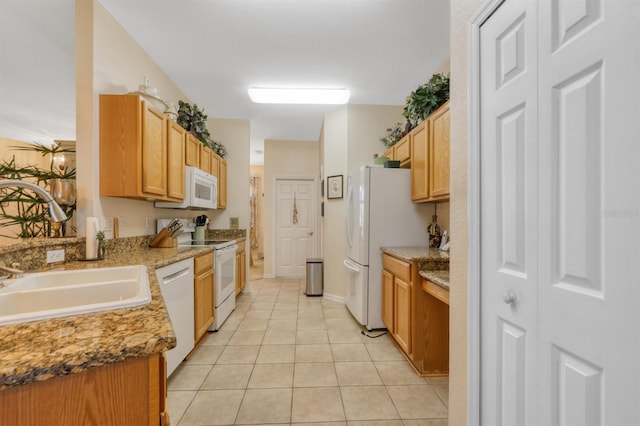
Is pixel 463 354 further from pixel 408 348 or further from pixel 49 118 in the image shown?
pixel 49 118

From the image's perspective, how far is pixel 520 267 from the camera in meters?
0.89

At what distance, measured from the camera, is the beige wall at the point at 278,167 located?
211 inches

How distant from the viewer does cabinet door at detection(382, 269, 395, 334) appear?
2.52 meters

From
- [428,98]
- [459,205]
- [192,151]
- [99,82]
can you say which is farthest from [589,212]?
[192,151]

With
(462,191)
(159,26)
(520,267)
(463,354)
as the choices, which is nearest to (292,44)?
(159,26)

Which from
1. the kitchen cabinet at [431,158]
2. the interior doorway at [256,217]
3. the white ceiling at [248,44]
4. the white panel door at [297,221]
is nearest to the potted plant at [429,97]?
the kitchen cabinet at [431,158]

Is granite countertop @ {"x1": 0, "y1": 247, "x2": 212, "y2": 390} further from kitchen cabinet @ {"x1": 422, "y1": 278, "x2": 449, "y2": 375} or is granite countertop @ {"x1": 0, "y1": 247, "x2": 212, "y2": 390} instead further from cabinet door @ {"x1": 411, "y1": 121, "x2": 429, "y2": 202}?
cabinet door @ {"x1": 411, "y1": 121, "x2": 429, "y2": 202}

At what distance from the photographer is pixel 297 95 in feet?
→ 11.1

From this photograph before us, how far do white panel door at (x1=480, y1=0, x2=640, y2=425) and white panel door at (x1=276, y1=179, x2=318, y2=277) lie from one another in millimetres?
4489

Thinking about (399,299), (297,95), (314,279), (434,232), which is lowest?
(314,279)

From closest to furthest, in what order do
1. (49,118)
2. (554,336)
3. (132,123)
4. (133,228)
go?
(554,336) → (132,123) → (133,228) → (49,118)

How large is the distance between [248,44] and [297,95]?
1.00 metres

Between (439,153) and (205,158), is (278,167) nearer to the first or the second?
(205,158)

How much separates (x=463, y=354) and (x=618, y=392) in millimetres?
634
